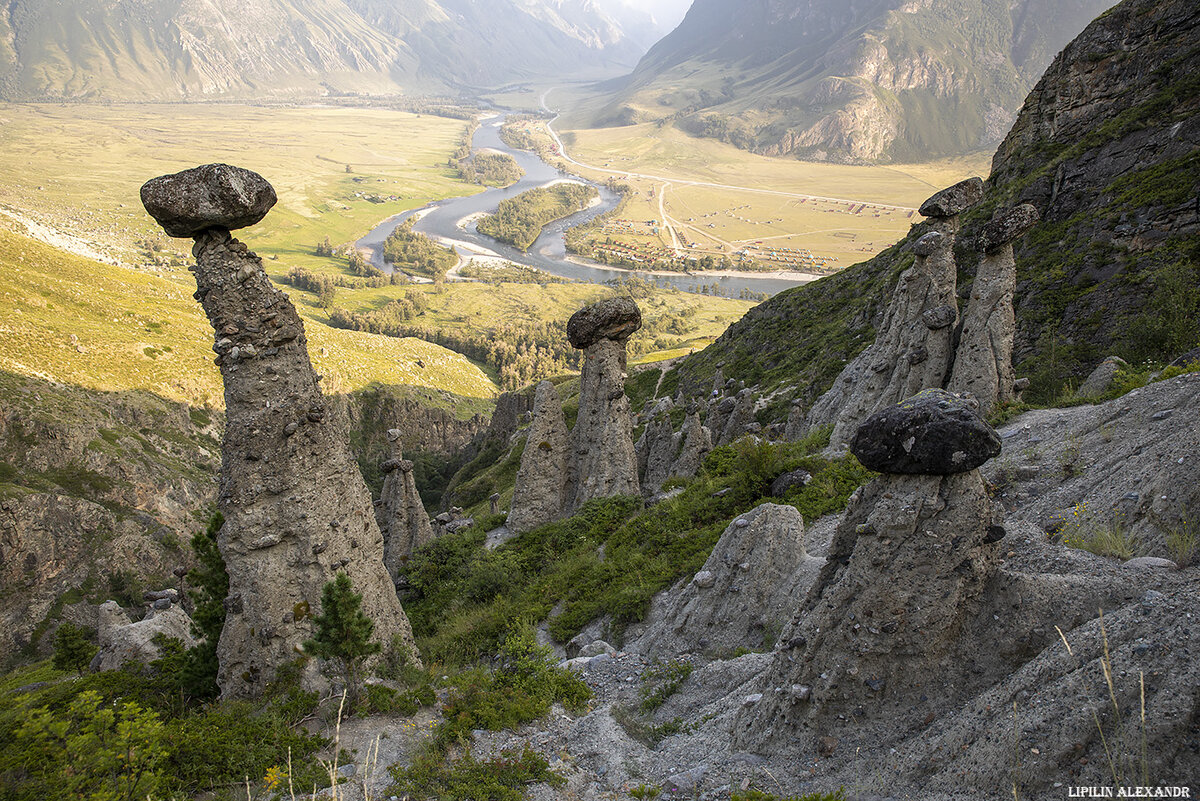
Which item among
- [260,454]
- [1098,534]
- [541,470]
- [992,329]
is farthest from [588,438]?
[1098,534]

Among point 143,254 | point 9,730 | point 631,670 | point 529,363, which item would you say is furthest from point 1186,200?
point 143,254

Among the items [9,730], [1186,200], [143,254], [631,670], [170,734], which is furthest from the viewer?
[143,254]

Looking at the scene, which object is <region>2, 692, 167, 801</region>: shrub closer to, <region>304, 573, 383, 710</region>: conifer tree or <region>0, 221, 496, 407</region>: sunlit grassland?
<region>304, 573, 383, 710</region>: conifer tree

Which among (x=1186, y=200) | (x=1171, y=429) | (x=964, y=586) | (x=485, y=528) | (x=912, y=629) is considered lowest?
(x=485, y=528)

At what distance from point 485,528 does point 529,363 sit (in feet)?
301

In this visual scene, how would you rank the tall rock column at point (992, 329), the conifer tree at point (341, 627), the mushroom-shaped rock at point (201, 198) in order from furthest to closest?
the tall rock column at point (992, 329) < the mushroom-shaped rock at point (201, 198) < the conifer tree at point (341, 627)

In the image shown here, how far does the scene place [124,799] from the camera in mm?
5930

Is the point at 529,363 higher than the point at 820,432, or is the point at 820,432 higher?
the point at 820,432

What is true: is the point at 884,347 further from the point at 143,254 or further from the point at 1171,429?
the point at 143,254

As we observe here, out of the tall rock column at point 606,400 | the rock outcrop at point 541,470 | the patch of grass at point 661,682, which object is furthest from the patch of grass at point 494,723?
the rock outcrop at point 541,470

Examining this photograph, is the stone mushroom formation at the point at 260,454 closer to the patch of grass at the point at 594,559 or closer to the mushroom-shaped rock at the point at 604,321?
the patch of grass at the point at 594,559

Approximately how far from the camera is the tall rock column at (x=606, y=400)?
2019 centimetres

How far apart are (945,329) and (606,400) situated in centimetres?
1097

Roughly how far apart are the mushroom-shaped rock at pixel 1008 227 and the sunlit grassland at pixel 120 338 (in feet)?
219
